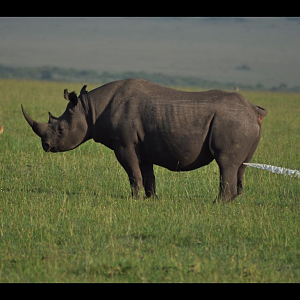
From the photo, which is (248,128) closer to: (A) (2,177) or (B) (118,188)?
(B) (118,188)

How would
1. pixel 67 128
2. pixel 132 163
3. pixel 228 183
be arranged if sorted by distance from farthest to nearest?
1. pixel 67 128
2. pixel 132 163
3. pixel 228 183

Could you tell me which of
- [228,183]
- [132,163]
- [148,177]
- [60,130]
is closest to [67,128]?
[60,130]

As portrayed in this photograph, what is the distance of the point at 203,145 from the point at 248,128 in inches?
28.2

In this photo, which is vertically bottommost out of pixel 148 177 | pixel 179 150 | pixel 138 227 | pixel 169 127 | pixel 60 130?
pixel 138 227

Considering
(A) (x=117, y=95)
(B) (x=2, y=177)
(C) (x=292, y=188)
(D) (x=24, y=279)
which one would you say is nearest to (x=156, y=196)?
(A) (x=117, y=95)

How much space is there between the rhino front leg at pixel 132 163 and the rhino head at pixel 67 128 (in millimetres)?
800

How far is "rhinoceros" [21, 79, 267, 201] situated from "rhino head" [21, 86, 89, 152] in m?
0.02

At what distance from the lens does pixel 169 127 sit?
945cm

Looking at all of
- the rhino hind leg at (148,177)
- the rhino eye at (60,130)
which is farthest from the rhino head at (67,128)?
the rhino hind leg at (148,177)

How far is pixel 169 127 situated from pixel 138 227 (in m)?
2.04

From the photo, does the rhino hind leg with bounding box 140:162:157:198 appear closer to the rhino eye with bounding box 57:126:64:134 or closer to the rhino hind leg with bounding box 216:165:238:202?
the rhino hind leg with bounding box 216:165:238:202

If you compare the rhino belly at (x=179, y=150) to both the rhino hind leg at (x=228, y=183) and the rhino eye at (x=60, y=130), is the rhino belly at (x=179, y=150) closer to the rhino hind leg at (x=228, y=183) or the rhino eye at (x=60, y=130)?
the rhino hind leg at (x=228, y=183)

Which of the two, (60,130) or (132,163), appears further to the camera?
(60,130)

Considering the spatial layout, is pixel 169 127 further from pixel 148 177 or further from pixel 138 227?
pixel 138 227
